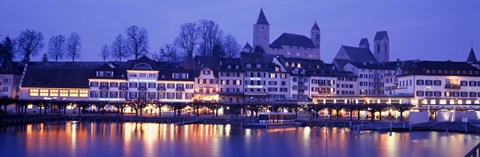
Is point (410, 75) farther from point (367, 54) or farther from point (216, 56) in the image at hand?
point (367, 54)

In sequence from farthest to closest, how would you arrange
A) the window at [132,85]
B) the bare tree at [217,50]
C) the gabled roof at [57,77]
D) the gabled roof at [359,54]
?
the gabled roof at [359,54] → the bare tree at [217,50] → the window at [132,85] → the gabled roof at [57,77]

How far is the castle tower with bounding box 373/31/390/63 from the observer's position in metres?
179

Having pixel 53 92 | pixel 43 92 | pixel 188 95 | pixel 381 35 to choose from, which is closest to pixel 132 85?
pixel 188 95

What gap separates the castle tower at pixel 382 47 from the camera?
17888cm

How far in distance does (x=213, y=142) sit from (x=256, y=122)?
29.2 m

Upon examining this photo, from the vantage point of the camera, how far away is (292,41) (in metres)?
167

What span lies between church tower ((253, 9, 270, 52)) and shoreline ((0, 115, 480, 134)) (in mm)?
65555

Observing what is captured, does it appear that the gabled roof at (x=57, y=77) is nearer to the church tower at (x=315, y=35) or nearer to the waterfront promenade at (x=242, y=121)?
the waterfront promenade at (x=242, y=121)

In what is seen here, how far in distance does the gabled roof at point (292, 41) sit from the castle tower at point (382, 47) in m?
20.0

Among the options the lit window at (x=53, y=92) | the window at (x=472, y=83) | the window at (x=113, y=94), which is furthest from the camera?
the window at (x=472, y=83)

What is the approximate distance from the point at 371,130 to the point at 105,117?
37.7 meters

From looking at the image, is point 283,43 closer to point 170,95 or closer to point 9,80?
point 170,95

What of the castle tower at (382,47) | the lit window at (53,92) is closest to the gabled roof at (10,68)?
the lit window at (53,92)

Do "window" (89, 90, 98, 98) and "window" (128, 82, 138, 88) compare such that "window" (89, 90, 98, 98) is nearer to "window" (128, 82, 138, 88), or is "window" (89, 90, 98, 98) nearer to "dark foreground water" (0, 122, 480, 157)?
"window" (128, 82, 138, 88)
